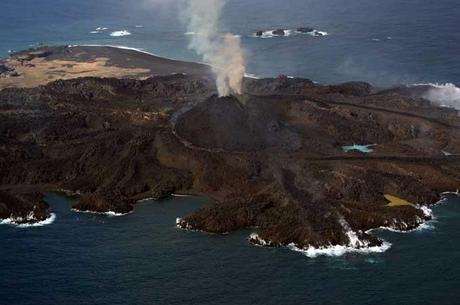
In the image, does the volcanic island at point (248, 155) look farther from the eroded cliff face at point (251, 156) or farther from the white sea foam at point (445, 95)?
the white sea foam at point (445, 95)

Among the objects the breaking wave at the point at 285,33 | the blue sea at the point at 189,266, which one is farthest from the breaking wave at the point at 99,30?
the blue sea at the point at 189,266

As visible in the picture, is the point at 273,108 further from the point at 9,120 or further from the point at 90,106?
the point at 9,120

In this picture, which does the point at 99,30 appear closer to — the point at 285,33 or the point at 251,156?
the point at 285,33

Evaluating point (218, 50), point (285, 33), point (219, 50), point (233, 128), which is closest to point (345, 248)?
point (233, 128)

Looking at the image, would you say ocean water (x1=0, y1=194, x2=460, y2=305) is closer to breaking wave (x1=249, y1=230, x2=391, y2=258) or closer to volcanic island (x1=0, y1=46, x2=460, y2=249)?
breaking wave (x1=249, y1=230, x2=391, y2=258)

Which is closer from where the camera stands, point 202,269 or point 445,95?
point 202,269

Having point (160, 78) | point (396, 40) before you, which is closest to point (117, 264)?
point (160, 78)

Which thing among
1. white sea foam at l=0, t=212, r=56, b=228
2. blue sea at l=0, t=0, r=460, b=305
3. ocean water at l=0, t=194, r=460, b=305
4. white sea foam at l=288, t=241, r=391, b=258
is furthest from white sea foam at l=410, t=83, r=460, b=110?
white sea foam at l=0, t=212, r=56, b=228
